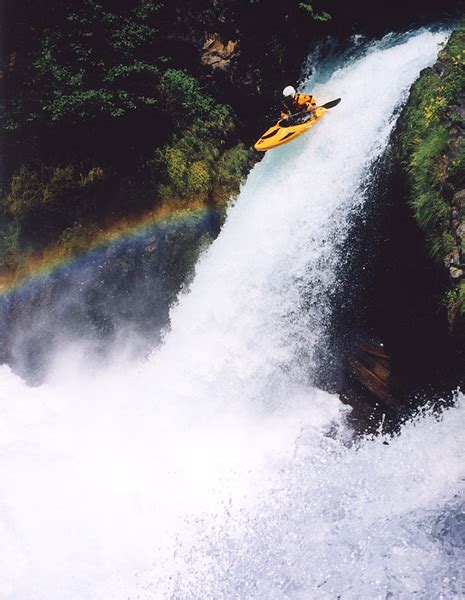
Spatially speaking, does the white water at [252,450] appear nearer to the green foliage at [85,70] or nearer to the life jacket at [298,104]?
the life jacket at [298,104]

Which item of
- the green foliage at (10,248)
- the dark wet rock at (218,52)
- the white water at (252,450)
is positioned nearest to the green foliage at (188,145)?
the dark wet rock at (218,52)

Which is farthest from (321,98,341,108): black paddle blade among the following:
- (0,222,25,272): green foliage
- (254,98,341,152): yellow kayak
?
(0,222,25,272): green foliage

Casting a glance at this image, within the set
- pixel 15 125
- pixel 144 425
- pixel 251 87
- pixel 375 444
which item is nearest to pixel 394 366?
pixel 375 444

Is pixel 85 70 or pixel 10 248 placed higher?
pixel 85 70

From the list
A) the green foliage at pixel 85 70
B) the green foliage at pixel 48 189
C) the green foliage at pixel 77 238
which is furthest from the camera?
the green foliage at pixel 77 238

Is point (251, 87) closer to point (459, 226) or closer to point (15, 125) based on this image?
point (15, 125)

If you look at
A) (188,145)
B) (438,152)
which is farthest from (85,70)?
(438,152)

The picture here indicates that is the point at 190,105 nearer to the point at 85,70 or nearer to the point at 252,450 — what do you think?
the point at 85,70
